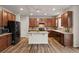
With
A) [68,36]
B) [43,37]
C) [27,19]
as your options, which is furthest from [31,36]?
[27,19]
